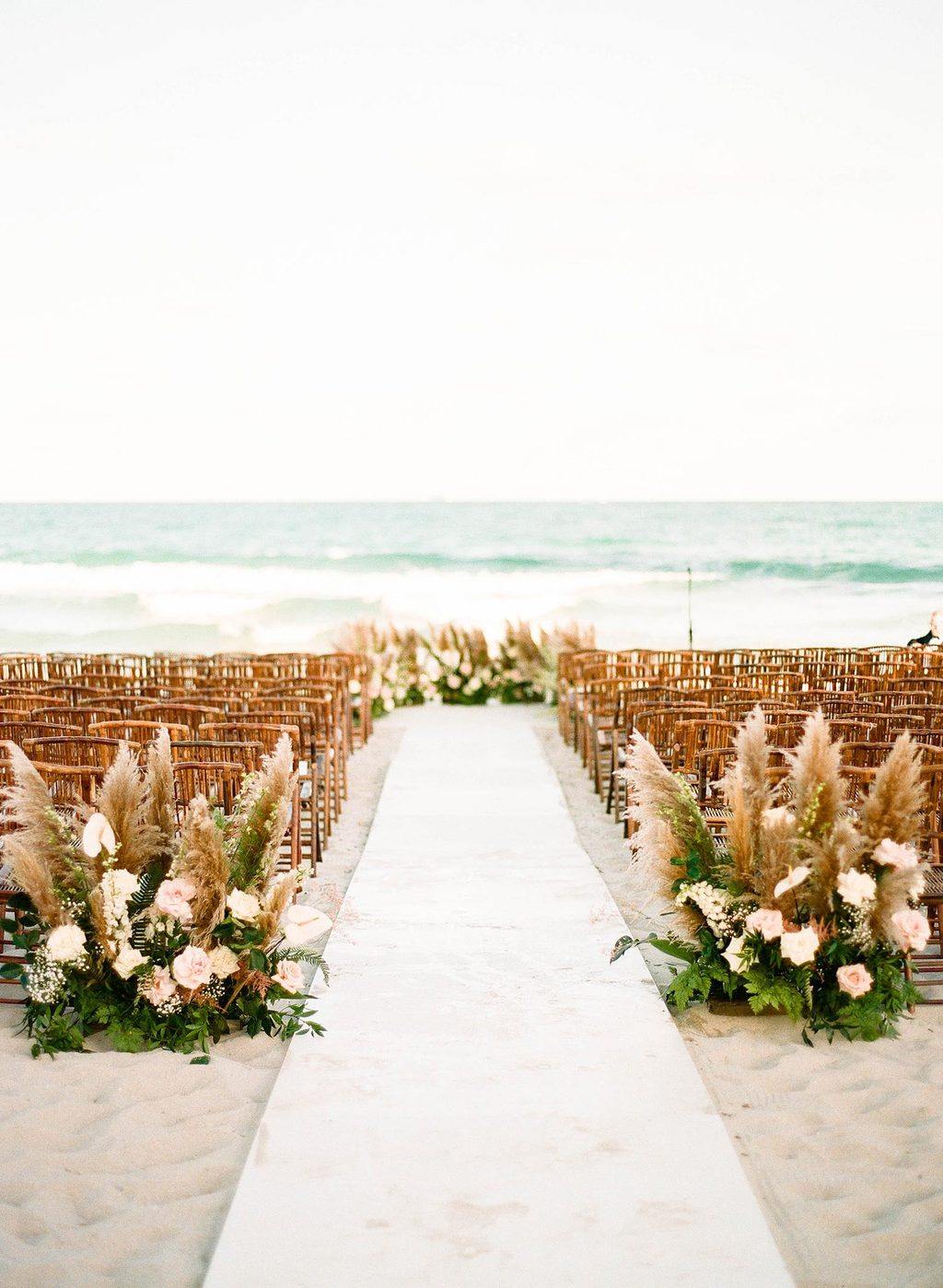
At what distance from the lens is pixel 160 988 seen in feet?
13.0

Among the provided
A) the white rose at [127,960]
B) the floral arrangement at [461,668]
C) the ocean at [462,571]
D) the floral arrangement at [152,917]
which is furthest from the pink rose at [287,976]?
the ocean at [462,571]

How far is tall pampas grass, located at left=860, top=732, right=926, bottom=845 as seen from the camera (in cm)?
383

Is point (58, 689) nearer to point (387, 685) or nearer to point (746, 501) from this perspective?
point (387, 685)

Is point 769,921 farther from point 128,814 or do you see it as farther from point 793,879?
point 128,814

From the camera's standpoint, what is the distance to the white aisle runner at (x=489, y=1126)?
283cm

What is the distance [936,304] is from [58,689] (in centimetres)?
3527

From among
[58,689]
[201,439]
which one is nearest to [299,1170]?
[58,689]

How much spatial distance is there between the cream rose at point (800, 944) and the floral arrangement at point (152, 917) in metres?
1.56

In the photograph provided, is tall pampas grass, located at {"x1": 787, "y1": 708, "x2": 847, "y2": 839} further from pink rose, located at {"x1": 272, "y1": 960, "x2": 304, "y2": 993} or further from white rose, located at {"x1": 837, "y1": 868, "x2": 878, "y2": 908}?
pink rose, located at {"x1": 272, "y1": 960, "x2": 304, "y2": 993}

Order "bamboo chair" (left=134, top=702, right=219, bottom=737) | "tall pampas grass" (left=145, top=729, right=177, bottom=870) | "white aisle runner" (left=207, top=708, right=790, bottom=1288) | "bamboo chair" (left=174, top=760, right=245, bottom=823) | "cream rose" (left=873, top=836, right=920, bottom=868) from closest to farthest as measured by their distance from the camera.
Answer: "white aisle runner" (left=207, top=708, right=790, bottom=1288), "cream rose" (left=873, top=836, right=920, bottom=868), "tall pampas grass" (left=145, top=729, right=177, bottom=870), "bamboo chair" (left=174, top=760, right=245, bottom=823), "bamboo chair" (left=134, top=702, right=219, bottom=737)

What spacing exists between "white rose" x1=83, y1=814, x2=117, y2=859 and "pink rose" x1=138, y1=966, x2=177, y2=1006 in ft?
1.40

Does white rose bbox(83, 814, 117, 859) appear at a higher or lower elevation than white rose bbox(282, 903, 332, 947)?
higher

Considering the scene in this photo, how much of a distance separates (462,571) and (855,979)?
3372cm

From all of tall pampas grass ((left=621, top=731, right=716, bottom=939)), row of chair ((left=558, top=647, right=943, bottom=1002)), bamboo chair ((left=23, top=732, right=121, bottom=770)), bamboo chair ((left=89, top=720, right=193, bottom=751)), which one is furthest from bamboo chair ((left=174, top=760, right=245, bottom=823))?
row of chair ((left=558, top=647, right=943, bottom=1002))
